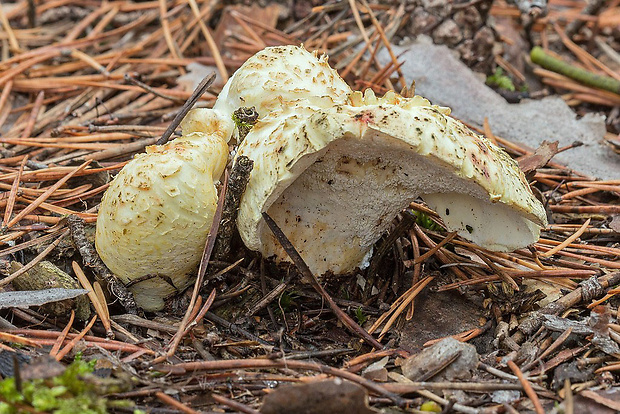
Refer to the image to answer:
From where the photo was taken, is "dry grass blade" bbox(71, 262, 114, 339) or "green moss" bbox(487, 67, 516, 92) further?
"green moss" bbox(487, 67, 516, 92)

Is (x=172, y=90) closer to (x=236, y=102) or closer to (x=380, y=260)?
(x=236, y=102)

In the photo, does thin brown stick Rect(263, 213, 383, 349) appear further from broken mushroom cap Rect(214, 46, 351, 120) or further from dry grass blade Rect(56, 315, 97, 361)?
dry grass blade Rect(56, 315, 97, 361)

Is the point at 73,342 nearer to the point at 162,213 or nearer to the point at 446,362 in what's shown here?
the point at 162,213

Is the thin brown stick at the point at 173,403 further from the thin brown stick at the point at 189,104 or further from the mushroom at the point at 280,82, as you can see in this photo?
the thin brown stick at the point at 189,104

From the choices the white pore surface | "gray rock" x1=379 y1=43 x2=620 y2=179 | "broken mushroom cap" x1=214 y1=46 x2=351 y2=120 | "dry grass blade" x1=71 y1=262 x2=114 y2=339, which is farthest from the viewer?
"gray rock" x1=379 y1=43 x2=620 y2=179

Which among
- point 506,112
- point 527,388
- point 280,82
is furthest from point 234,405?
point 506,112

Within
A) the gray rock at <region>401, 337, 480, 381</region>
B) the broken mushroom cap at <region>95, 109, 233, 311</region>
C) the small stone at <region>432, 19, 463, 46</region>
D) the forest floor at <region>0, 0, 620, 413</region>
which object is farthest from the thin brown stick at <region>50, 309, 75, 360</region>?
the small stone at <region>432, 19, 463, 46</region>
